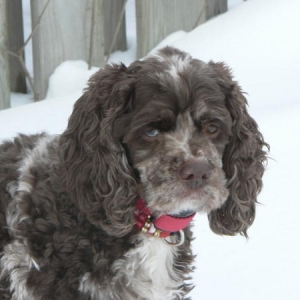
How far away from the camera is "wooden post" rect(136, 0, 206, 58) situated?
21.6 ft

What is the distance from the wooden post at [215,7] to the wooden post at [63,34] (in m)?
1.00


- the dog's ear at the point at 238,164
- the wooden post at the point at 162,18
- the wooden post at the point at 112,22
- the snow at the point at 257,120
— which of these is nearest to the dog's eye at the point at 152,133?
the dog's ear at the point at 238,164

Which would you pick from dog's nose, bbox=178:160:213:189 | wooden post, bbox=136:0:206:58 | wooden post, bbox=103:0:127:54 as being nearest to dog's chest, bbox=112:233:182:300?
dog's nose, bbox=178:160:213:189

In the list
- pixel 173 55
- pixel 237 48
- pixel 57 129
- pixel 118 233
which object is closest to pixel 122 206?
pixel 118 233

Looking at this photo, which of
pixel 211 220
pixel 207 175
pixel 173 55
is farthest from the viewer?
pixel 211 220

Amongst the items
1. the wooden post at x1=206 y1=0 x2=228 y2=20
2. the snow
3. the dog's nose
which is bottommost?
the snow

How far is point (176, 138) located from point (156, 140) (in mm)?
81

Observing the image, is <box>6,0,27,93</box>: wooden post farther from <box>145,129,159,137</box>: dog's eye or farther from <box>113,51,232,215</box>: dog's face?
<box>145,129,159,137</box>: dog's eye

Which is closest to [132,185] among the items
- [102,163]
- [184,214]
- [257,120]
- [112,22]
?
[102,163]

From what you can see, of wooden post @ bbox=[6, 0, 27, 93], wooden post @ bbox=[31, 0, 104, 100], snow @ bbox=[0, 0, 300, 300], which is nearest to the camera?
snow @ bbox=[0, 0, 300, 300]

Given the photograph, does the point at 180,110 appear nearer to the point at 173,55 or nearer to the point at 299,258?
the point at 173,55

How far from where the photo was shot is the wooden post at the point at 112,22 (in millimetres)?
6812

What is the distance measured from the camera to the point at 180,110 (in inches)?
137

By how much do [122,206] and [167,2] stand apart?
344 centimetres
